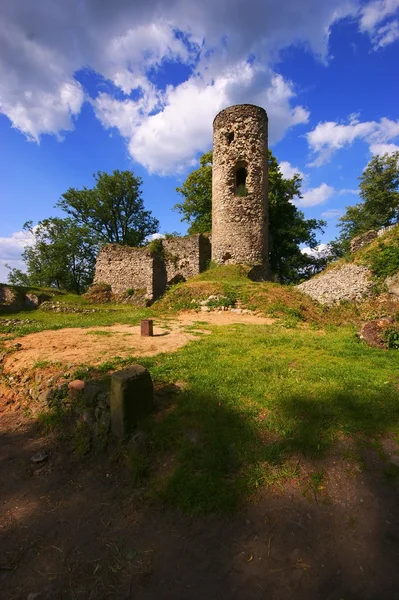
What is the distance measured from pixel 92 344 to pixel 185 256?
12.8 meters

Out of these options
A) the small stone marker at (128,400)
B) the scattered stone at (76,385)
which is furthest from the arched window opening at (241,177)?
the small stone marker at (128,400)

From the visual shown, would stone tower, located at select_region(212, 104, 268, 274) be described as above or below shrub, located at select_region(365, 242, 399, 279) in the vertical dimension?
above

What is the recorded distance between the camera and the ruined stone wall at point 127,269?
18547 millimetres

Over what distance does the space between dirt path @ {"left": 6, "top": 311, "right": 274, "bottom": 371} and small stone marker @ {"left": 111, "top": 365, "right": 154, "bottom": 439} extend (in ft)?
5.99

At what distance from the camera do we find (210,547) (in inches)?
93.0

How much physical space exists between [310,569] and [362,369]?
3132 millimetres

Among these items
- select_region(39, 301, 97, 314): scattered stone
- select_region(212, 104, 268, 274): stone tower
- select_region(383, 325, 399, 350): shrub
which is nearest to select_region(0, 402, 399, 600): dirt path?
select_region(383, 325, 399, 350): shrub

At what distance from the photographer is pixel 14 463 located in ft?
12.3

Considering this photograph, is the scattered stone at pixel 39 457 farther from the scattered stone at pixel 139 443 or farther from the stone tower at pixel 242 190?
the stone tower at pixel 242 190

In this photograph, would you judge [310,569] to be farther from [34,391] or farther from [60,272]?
[60,272]

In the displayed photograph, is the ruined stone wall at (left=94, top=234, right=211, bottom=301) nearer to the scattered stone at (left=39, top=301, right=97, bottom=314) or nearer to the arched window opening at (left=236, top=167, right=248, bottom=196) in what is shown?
the arched window opening at (left=236, top=167, right=248, bottom=196)

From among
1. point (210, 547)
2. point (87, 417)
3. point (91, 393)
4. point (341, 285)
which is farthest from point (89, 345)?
point (341, 285)

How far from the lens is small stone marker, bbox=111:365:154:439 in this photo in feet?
11.7

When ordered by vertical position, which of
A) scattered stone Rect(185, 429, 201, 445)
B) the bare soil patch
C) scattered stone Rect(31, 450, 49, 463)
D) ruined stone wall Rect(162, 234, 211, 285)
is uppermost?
ruined stone wall Rect(162, 234, 211, 285)
